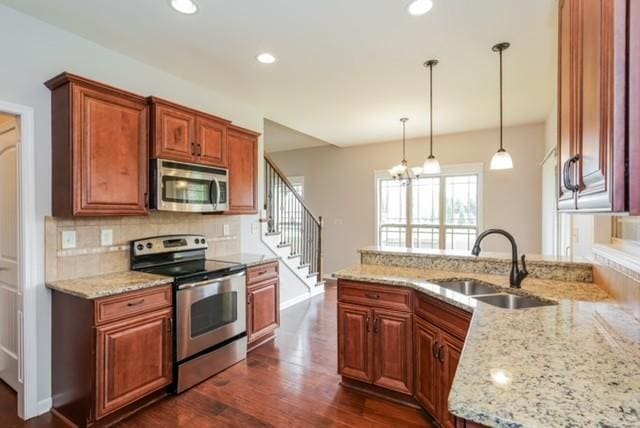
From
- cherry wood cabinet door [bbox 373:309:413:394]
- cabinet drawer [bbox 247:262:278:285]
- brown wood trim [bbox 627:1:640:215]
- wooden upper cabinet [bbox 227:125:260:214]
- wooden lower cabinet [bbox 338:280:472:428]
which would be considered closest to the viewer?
brown wood trim [bbox 627:1:640:215]

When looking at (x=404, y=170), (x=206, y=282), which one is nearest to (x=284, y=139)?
(x=404, y=170)

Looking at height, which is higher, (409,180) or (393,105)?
(393,105)

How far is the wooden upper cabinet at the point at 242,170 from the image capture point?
11.2 ft

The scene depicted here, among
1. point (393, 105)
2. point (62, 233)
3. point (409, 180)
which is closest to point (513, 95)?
point (393, 105)

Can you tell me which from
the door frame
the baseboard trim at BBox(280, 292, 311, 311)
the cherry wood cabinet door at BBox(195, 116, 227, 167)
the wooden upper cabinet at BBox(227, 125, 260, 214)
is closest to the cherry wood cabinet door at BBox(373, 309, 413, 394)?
the wooden upper cabinet at BBox(227, 125, 260, 214)

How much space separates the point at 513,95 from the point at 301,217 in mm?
3462

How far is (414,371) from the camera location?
2289 mm

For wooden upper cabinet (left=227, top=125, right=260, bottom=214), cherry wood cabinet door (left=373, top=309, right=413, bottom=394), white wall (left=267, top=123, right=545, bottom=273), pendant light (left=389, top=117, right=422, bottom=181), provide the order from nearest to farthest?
cherry wood cabinet door (left=373, top=309, right=413, bottom=394) < wooden upper cabinet (left=227, top=125, right=260, bottom=214) < pendant light (left=389, top=117, right=422, bottom=181) < white wall (left=267, top=123, right=545, bottom=273)

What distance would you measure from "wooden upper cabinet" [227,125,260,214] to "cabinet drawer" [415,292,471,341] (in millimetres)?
2077

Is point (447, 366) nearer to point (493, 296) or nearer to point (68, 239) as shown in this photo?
point (493, 296)

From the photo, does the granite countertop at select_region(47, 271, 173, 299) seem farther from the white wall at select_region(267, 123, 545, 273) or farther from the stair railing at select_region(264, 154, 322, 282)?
the white wall at select_region(267, 123, 545, 273)

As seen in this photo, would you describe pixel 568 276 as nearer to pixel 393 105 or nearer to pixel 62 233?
pixel 393 105

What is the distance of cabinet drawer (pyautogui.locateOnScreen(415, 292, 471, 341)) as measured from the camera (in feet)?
5.98

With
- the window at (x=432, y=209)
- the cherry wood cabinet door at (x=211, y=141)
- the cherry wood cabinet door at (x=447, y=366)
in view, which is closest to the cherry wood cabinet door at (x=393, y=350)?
the cherry wood cabinet door at (x=447, y=366)
